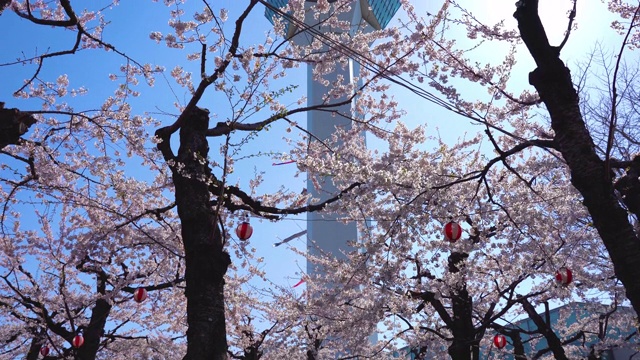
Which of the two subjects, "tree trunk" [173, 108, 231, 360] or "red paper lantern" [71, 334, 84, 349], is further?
"red paper lantern" [71, 334, 84, 349]

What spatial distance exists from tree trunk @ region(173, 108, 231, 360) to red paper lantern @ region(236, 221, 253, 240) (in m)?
0.98

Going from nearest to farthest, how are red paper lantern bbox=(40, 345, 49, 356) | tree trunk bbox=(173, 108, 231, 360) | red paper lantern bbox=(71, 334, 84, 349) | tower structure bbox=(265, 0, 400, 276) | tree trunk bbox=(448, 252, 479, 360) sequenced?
tree trunk bbox=(173, 108, 231, 360) → tree trunk bbox=(448, 252, 479, 360) → red paper lantern bbox=(71, 334, 84, 349) → red paper lantern bbox=(40, 345, 49, 356) → tower structure bbox=(265, 0, 400, 276)

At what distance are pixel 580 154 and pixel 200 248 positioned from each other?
2831mm

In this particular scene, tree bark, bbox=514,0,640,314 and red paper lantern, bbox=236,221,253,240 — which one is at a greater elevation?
red paper lantern, bbox=236,221,253,240

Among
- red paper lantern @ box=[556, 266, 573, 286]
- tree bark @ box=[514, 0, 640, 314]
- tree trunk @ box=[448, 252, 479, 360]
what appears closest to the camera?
tree bark @ box=[514, 0, 640, 314]

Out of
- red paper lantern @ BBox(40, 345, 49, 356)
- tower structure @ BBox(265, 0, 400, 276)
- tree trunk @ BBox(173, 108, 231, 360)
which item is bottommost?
tree trunk @ BBox(173, 108, 231, 360)

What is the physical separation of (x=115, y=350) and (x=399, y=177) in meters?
9.24

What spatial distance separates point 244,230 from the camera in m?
5.64

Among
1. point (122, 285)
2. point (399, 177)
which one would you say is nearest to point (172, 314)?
point (122, 285)

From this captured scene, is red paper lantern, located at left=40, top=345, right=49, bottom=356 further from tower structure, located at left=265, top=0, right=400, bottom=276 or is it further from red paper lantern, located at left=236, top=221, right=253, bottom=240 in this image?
tower structure, located at left=265, top=0, right=400, bottom=276

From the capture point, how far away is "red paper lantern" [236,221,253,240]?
5.62 meters

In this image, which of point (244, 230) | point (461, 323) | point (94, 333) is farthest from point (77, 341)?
point (461, 323)

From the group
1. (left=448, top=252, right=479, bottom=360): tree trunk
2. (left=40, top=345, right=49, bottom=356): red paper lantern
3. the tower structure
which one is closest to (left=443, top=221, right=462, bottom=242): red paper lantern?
(left=448, top=252, right=479, bottom=360): tree trunk

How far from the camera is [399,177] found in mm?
5492
